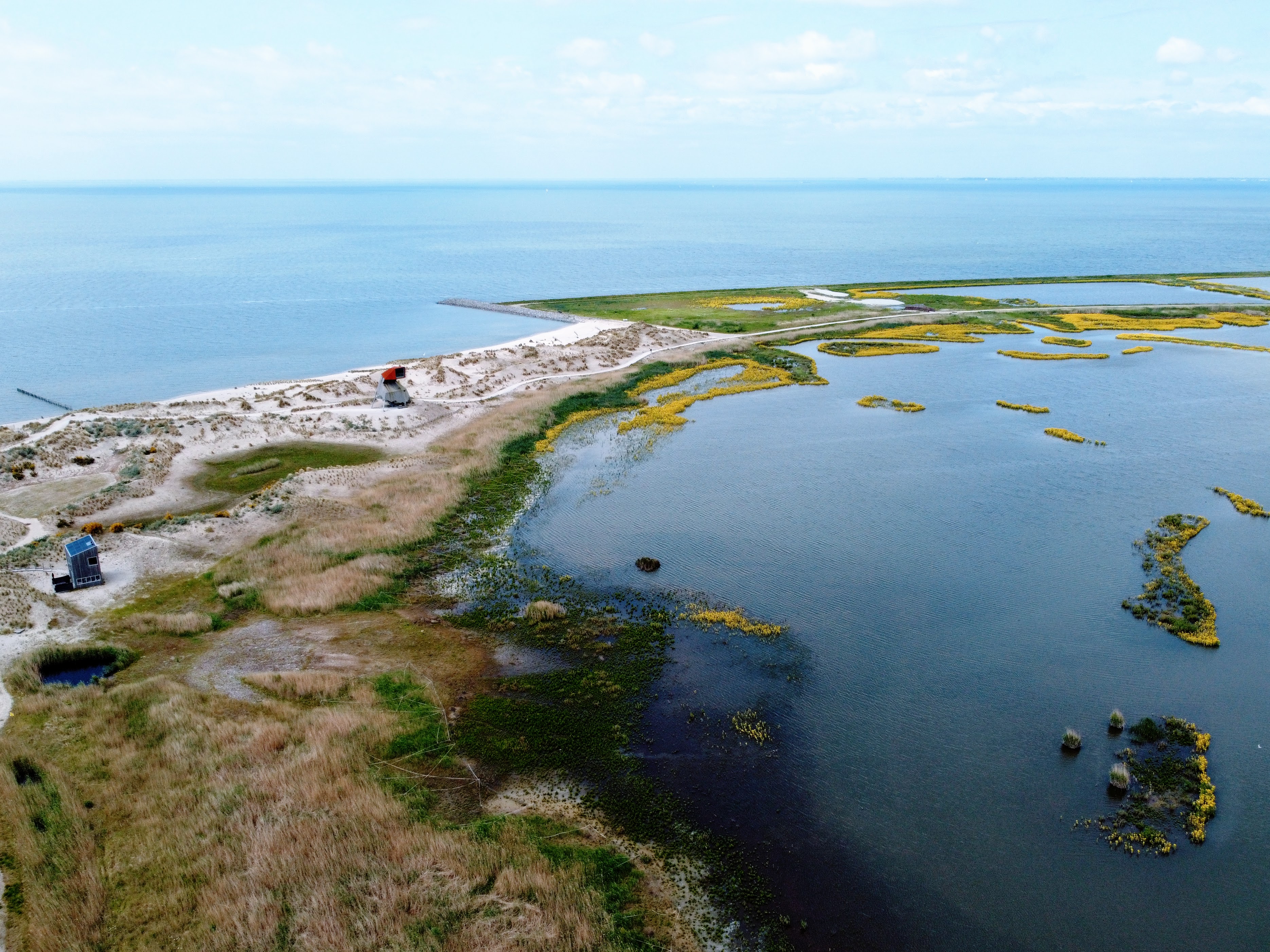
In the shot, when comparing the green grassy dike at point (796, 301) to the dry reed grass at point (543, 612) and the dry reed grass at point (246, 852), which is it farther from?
the dry reed grass at point (246, 852)

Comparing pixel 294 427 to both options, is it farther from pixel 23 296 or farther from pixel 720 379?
pixel 23 296

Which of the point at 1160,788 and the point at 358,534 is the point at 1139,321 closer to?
the point at 1160,788

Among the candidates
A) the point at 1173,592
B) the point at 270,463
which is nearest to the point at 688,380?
the point at 270,463

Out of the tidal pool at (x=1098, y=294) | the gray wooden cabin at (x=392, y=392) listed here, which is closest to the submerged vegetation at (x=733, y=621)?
the gray wooden cabin at (x=392, y=392)

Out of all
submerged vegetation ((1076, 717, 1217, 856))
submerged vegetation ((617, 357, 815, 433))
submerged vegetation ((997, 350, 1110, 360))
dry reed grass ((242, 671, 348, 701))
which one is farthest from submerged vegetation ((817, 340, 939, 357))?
dry reed grass ((242, 671, 348, 701))

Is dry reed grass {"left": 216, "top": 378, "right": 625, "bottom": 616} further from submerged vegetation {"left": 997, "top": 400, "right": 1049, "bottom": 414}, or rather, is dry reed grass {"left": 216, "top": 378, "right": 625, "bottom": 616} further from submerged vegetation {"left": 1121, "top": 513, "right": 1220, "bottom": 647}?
submerged vegetation {"left": 997, "top": 400, "right": 1049, "bottom": 414}

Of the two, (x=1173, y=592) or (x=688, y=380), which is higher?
(x=688, y=380)
